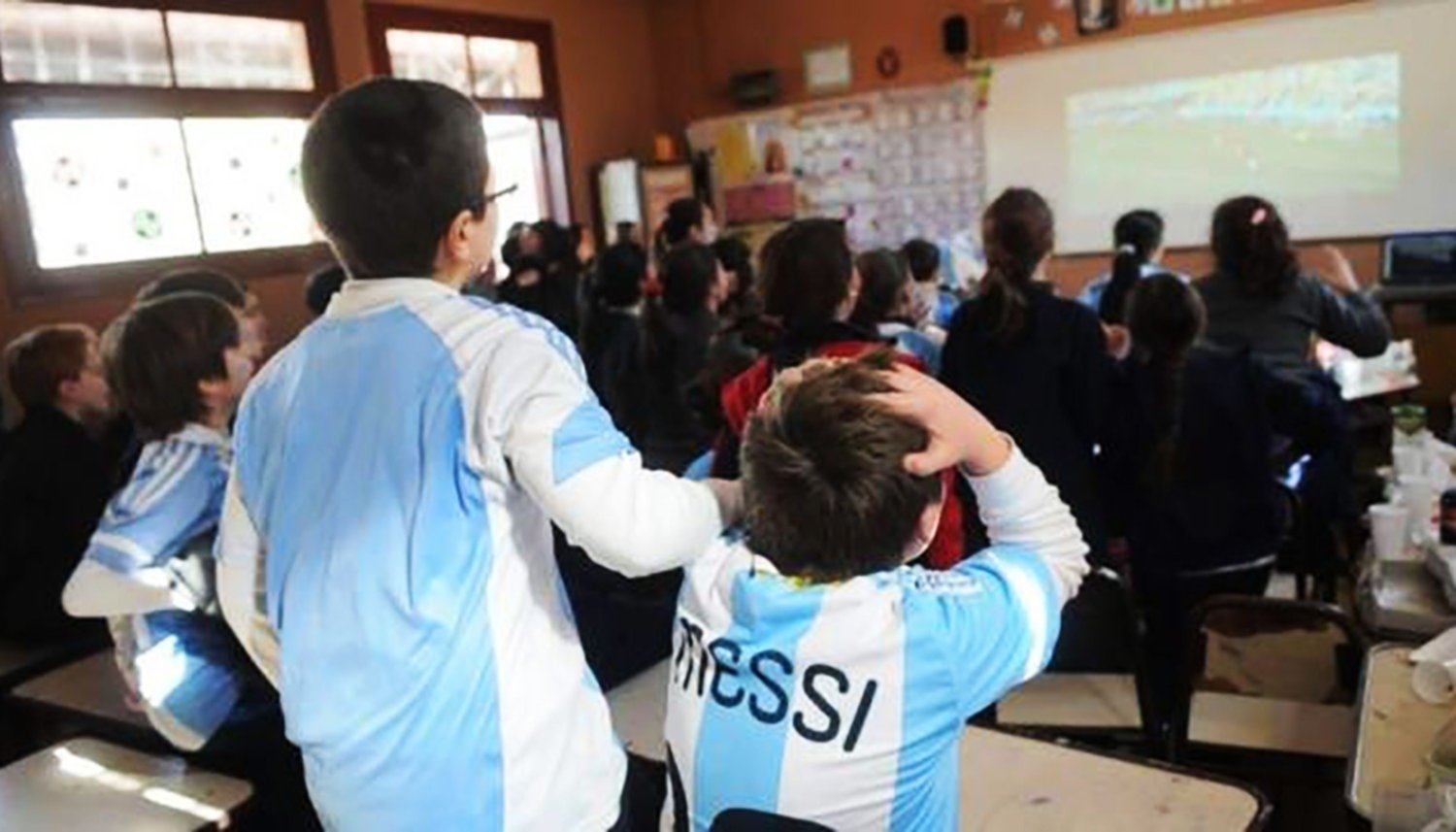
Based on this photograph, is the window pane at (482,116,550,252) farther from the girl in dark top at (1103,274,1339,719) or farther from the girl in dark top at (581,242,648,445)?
the girl in dark top at (1103,274,1339,719)

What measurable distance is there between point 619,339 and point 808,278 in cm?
148

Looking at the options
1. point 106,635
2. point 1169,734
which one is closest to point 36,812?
point 106,635

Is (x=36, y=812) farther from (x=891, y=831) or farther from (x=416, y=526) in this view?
(x=891, y=831)

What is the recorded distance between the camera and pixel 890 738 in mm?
982

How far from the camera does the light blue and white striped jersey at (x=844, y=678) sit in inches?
38.3

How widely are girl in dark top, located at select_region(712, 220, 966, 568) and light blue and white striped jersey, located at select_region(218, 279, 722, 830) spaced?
2.50ft

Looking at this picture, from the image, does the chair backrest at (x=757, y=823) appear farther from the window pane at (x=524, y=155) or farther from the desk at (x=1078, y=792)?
the window pane at (x=524, y=155)

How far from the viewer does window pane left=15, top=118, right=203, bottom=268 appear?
14.5 feet

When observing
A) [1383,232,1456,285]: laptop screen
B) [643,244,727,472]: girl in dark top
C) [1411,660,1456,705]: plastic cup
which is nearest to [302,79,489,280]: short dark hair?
[1411,660,1456,705]: plastic cup

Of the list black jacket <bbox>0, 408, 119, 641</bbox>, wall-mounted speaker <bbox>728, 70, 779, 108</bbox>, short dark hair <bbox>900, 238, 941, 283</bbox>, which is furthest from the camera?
wall-mounted speaker <bbox>728, 70, 779, 108</bbox>

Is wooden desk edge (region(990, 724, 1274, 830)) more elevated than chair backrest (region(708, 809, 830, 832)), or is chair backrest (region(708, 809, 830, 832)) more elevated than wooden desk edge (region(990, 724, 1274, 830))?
chair backrest (region(708, 809, 830, 832))

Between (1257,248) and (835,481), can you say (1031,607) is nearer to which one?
(835,481)

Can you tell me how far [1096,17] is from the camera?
582 cm

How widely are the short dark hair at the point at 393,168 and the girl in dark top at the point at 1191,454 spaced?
180cm
